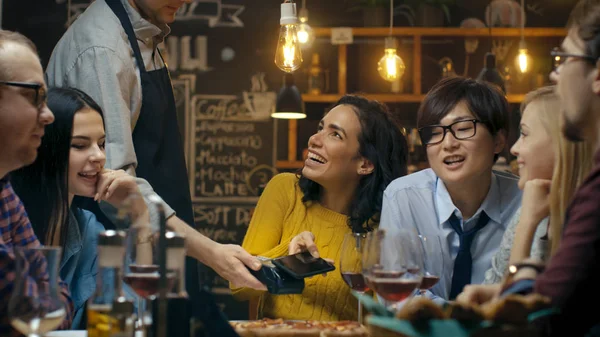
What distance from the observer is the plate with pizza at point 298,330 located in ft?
5.88

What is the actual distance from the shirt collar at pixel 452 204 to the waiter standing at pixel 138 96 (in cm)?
72

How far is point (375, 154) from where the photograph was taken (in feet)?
10.6

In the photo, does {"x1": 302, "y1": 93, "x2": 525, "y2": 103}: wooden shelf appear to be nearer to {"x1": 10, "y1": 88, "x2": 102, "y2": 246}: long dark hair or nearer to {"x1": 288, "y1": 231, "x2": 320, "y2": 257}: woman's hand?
{"x1": 288, "y1": 231, "x2": 320, "y2": 257}: woman's hand

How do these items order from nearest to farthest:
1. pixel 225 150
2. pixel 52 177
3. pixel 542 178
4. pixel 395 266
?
pixel 395 266 → pixel 542 178 → pixel 52 177 → pixel 225 150

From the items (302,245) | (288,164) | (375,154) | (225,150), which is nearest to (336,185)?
(375,154)

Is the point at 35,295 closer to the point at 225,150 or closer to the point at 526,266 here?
the point at 526,266

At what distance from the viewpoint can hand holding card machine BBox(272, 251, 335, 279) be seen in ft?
7.25

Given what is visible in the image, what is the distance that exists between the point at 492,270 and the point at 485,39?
4.09m

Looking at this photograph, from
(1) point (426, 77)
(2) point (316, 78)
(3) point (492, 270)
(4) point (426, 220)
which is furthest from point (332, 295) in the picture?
(1) point (426, 77)

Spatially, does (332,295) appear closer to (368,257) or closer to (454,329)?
(368,257)

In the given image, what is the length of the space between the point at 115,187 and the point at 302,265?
0.57m

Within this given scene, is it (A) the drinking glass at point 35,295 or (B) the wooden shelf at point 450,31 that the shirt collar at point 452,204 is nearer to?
(A) the drinking glass at point 35,295

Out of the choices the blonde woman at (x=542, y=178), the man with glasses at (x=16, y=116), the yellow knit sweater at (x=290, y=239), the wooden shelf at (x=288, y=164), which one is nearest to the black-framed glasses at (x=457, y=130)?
the blonde woman at (x=542, y=178)

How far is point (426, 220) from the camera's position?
2.73 m
